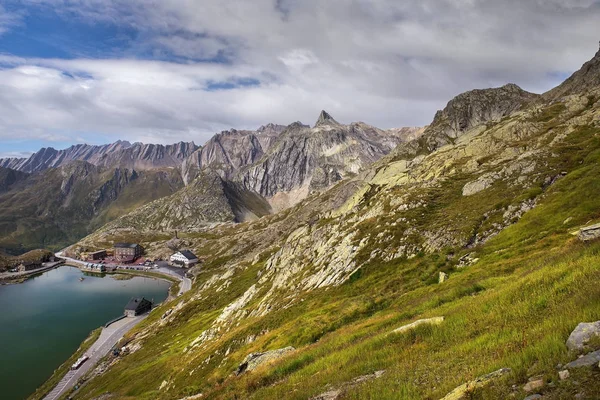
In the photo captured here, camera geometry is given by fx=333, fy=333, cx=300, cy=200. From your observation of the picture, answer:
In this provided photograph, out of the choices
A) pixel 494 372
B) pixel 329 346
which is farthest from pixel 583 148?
pixel 494 372

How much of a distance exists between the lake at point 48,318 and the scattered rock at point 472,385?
105107 millimetres

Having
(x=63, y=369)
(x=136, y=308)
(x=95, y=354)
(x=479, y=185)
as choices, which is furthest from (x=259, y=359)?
(x=136, y=308)

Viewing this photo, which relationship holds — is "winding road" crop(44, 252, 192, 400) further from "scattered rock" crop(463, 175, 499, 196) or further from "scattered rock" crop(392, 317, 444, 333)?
"scattered rock" crop(463, 175, 499, 196)

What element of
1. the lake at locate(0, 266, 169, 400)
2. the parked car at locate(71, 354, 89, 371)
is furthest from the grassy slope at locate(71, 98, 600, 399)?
the lake at locate(0, 266, 169, 400)

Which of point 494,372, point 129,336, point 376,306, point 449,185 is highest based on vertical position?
point 449,185

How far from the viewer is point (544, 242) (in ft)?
116

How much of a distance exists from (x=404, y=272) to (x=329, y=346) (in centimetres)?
2466

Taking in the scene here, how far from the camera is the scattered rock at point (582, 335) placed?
9.34 metres

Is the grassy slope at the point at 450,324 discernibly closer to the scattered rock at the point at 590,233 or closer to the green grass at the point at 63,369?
the scattered rock at the point at 590,233

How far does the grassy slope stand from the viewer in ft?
37.2

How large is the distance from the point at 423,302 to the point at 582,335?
53.6 feet

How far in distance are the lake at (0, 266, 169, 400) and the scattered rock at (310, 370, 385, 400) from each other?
98963 mm

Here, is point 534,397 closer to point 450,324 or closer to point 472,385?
point 472,385

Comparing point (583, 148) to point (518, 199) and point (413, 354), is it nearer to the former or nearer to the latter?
point (518, 199)
